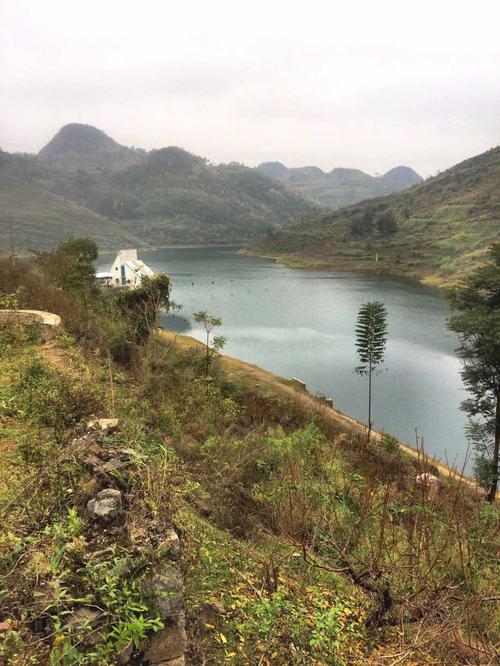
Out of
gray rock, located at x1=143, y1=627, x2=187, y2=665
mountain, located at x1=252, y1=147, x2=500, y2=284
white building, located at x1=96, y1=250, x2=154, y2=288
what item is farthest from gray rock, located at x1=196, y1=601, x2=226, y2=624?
mountain, located at x1=252, y1=147, x2=500, y2=284

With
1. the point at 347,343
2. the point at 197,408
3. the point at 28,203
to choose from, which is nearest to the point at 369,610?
the point at 197,408

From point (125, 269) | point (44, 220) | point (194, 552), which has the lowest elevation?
point (194, 552)

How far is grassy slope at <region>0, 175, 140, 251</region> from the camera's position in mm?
87750

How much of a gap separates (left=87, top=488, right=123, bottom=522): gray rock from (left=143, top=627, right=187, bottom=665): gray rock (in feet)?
2.63

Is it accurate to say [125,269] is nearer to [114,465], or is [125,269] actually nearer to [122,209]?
[114,465]

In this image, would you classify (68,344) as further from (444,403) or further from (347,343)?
(347,343)

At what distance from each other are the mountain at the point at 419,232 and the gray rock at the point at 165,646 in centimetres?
5946

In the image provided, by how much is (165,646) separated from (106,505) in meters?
0.94

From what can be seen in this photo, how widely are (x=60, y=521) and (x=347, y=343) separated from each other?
29.5 metres

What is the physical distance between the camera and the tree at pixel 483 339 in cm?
1295

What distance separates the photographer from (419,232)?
263 feet

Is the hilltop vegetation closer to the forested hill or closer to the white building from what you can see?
the white building

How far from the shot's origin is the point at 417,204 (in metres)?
101

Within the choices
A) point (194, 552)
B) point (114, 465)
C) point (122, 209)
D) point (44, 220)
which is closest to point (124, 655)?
point (194, 552)
